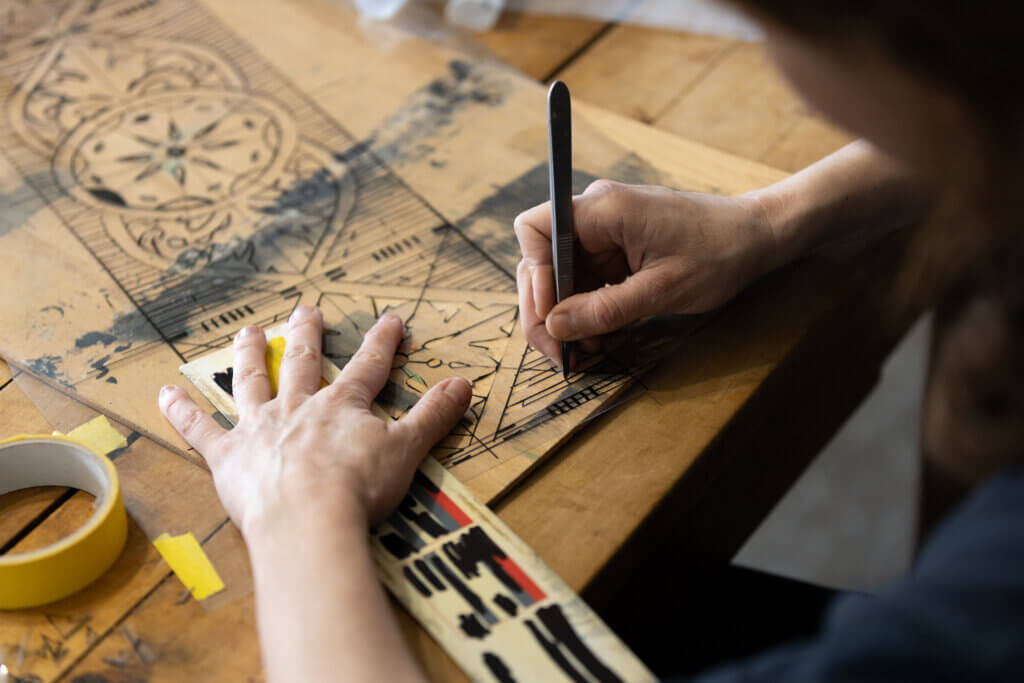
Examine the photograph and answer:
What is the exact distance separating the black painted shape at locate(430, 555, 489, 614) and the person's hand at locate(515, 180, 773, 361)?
23 centimetres

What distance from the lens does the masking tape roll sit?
632 millimetres

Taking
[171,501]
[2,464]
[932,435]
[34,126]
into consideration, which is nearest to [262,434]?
[171,501]

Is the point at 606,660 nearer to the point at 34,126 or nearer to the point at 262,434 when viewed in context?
the point at 262,434

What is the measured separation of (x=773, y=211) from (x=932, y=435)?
0.39 metres

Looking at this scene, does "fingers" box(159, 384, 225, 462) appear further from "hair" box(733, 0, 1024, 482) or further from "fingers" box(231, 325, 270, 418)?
"hair" box(733, 0, 1024, 482)

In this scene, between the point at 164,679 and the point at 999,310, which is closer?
the point at 999,310

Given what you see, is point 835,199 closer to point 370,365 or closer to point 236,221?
point 370,365

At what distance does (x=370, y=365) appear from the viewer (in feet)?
2.57

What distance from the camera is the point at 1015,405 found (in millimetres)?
461

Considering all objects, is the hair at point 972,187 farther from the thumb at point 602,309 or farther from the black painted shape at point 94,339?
the black painted shape at point 94,339

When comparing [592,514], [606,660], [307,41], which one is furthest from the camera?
[307,41]

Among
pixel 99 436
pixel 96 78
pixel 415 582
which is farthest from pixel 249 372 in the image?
pixel 96 78

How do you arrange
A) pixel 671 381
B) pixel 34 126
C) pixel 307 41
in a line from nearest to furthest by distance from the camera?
pixel 671 381
pixel 34 126
pixel 307 41

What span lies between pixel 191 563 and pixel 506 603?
0.25 metres
